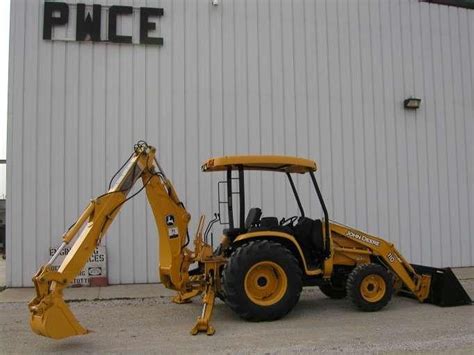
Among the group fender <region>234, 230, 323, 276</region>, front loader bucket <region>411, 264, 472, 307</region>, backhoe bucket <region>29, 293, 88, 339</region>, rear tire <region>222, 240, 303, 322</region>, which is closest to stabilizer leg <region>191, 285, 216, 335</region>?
rear tire <region>222, 240, 303, 322</region>

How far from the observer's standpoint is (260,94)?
39.7 feet

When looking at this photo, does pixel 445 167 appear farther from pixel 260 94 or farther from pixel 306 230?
pixel 306 230

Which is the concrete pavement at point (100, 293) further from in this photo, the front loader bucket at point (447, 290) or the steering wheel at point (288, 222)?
the front loader bucket at point (447, 290)

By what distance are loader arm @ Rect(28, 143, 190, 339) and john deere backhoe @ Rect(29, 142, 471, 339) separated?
0.05 ft

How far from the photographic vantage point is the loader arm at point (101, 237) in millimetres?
5949

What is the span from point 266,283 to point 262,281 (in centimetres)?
7

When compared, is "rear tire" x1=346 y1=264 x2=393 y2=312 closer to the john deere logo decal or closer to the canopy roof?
the canopy roof

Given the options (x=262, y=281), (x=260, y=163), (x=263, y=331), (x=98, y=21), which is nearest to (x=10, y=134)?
(x=98, y=21)

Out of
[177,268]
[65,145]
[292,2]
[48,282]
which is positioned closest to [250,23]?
[292,2]

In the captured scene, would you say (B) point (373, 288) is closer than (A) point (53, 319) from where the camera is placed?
No

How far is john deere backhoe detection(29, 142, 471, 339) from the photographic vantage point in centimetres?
722

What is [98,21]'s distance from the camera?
11.5 metres

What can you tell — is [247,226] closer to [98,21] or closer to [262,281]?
[262,281]

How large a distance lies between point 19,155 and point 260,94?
5222 millimetres
